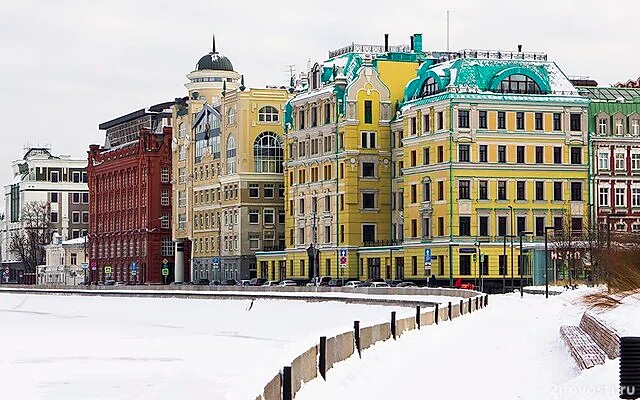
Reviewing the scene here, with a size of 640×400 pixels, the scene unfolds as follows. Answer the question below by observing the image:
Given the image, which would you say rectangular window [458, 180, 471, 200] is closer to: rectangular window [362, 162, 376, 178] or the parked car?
rectangular window [362, 162, 376, 178]

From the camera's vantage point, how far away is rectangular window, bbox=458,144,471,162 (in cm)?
12176

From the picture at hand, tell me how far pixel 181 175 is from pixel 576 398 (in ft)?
495

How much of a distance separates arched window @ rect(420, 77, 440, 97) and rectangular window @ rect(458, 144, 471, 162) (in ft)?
17.3

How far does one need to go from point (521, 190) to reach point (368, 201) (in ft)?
53.1

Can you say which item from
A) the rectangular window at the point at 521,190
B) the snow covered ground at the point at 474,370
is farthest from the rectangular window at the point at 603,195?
the snow covered ground at the point at 474,370

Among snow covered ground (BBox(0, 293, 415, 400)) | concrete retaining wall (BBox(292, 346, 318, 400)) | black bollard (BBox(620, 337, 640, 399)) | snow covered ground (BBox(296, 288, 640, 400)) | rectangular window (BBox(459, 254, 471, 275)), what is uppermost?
rectangular window (BBox(459, 254, 471, 275))

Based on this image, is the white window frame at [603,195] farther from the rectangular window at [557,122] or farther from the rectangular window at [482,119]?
the rectangular window at [482,119]

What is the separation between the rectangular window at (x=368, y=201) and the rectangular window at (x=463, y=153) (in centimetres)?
1399

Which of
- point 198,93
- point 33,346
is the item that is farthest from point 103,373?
point 198,93

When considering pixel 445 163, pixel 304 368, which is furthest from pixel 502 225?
pixel 304 368

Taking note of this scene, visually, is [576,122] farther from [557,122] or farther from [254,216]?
[254,216]

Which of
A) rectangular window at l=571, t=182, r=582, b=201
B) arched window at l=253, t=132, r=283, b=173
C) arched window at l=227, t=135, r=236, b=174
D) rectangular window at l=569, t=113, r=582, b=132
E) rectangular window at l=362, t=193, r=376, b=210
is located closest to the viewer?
rectangular window at l=569, t=113, r=582, b=132

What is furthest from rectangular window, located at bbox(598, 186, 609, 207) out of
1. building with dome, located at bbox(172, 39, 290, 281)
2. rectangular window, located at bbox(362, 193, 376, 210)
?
building with dome, located at bbox(172, 39, 290, 281)

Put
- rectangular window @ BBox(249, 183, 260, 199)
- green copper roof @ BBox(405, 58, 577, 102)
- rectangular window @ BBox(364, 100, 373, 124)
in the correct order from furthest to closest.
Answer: rectangular window @ BBox(249, 183, 260, 199), rectangular window @ BBox(364, 100, 373, 124), green copper roof @ BBox(405, 58, 577, 102)
